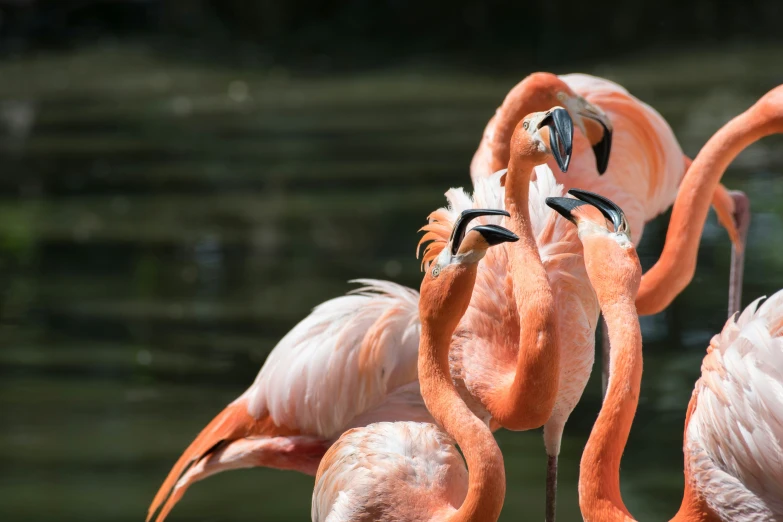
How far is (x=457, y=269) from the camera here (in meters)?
2.38

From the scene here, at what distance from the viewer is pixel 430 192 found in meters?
6.45

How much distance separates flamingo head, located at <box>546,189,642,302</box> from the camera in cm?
239

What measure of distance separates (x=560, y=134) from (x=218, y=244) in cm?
375

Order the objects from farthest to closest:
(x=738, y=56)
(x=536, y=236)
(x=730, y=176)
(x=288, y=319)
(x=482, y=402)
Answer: (x=738, y=56) < (x=730, y=176) < (x=288, y=319) < (x=536, y=236) < (x=482, y=402)

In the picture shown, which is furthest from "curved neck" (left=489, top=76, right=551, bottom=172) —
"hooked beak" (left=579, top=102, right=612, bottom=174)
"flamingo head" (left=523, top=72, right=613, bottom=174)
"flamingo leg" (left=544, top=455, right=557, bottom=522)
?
"flamingo leg" (left=544, top=455, right=557, bottom=522)

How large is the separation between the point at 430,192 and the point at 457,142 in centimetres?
103

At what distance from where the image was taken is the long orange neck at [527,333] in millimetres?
2568

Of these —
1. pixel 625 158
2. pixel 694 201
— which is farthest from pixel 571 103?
pixel 625 158

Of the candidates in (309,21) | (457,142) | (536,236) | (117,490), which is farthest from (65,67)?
(536,236)

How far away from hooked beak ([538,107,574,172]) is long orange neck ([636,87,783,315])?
2.97ft

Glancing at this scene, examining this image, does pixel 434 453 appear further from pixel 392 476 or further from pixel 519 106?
pixel 519 106

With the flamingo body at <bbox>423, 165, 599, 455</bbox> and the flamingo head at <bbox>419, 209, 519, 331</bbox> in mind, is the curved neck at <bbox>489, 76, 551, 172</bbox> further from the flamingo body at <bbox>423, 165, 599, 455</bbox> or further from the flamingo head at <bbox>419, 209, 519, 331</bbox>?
the flamingo head at <bbox>419, 209, 519, 331</bbox>

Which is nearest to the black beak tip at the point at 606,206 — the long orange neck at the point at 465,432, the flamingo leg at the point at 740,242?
the long orange neck at the point at 465,432

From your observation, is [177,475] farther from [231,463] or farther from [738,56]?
[738,56]
